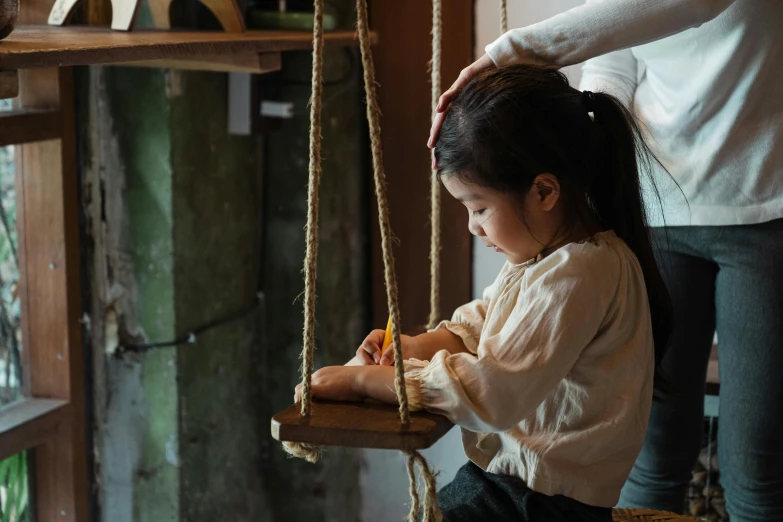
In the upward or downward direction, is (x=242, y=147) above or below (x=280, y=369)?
above

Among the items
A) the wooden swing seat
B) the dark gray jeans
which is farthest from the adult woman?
the wooden swing seat

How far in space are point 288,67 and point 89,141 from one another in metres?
0.51

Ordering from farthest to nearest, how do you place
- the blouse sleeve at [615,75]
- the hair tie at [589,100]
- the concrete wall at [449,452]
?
the concrete wall at [449,452] < the blouse sleeve at [615,75] < the hair tie at [589,100]

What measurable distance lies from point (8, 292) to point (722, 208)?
125 cm

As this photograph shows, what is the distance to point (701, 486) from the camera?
2145 mm

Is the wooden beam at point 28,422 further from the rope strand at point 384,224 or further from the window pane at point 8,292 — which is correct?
the rope strand at point 384,224

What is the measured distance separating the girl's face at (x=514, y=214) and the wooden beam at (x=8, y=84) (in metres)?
0.56

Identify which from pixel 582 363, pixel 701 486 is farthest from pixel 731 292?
pixel 701 486

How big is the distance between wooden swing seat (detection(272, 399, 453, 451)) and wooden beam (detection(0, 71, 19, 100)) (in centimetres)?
55

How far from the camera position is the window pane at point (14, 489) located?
179 cm

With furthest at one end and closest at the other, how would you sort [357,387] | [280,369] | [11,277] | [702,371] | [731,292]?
[280,369] < [11,277] < [702,371] < [731,292] < [357,387]

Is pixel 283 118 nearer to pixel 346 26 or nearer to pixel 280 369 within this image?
pixel 346 26

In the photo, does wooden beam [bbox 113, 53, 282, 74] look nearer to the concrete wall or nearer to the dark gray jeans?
the concrete wall

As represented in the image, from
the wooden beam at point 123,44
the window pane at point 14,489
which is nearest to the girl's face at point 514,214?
the wooden beam at point 123,44
